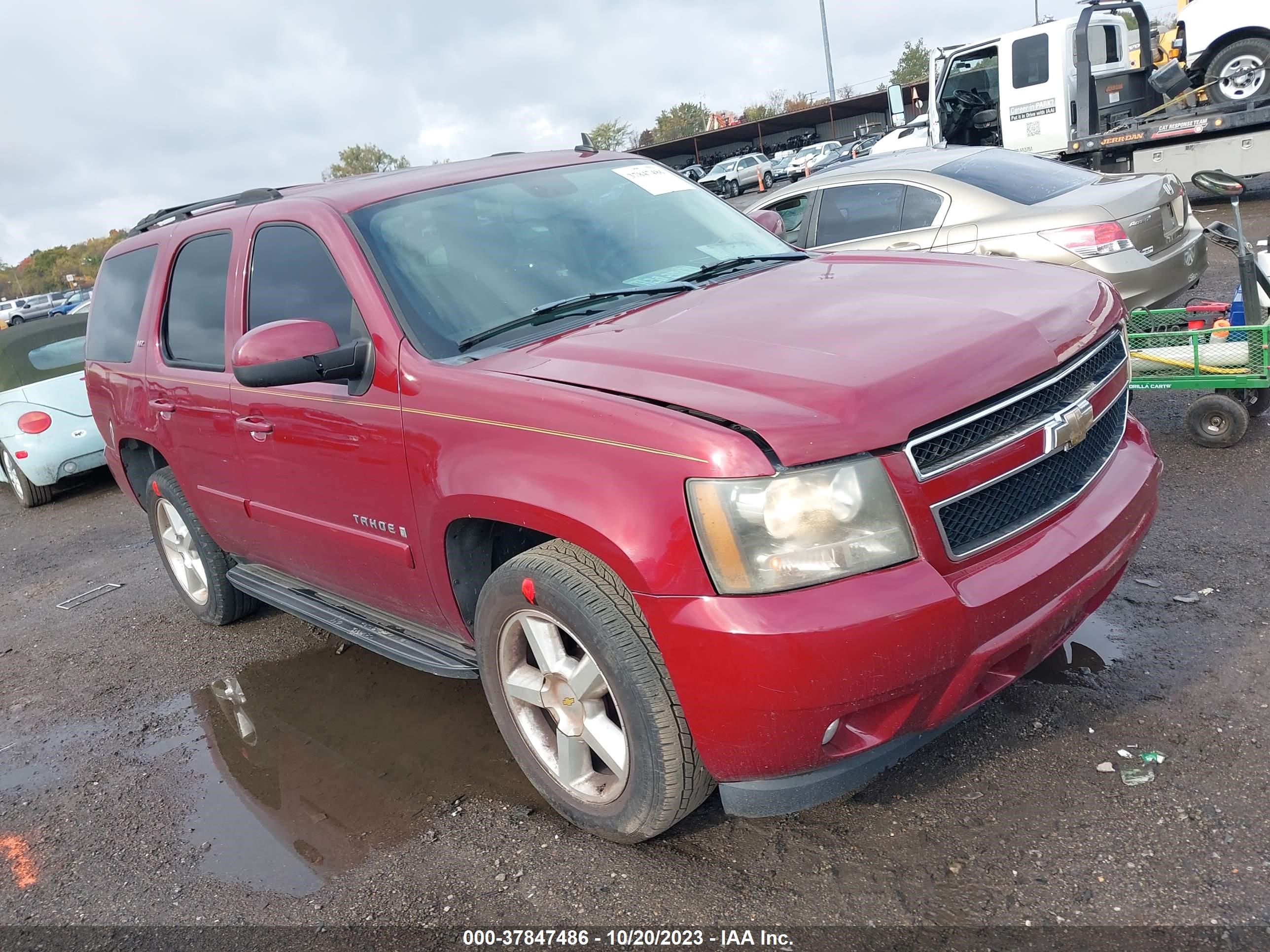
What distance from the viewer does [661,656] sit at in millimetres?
2441

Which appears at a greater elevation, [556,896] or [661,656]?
[661,656]

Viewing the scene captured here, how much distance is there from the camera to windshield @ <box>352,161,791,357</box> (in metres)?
3.20

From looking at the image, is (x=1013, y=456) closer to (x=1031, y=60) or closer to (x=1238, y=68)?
(x=1031, y=60)

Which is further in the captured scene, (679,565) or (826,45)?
(826,45)

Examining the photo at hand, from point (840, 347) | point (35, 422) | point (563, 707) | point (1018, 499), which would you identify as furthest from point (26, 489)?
point (1018, 499)

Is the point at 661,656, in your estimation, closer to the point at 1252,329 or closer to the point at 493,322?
the point at 493,322

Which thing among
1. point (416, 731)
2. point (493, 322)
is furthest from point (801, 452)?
point (416, 731)

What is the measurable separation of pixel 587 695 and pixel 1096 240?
4.87 m

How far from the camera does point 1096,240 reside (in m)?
6.04

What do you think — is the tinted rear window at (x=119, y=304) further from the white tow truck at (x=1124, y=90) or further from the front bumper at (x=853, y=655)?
the white tow truck at (x=1124, y=90)

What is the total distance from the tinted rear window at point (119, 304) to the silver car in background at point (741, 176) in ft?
113

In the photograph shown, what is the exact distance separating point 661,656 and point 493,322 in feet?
4.16

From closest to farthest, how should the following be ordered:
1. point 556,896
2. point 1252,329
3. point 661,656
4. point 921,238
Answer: point 661,656 → point 556,896 → point 1252,329 → point 921,238

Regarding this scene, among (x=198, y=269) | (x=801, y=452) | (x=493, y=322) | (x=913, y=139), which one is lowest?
(x=913, y=139)
